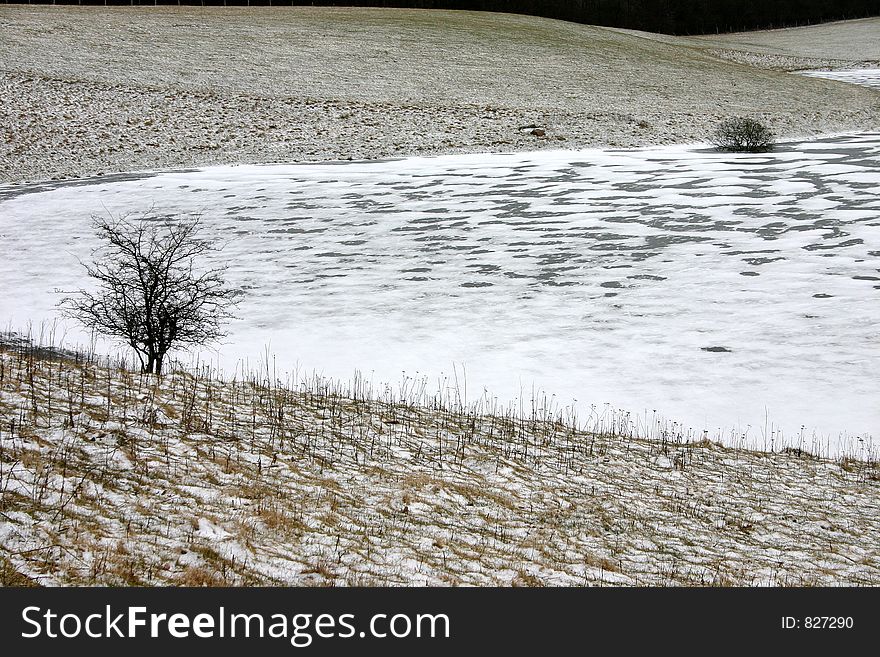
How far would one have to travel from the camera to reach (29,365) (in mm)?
9742

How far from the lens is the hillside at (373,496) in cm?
623

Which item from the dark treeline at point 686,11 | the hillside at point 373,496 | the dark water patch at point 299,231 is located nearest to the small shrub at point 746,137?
the dark water patch at point 299,231

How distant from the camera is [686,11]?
89.2m

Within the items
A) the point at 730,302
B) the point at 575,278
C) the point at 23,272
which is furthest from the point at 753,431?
the point at 23,272

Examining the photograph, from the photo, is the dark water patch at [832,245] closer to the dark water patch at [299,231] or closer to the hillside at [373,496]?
the hillside at [373,496]

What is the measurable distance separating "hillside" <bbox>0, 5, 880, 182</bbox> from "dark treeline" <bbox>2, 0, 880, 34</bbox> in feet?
94.2

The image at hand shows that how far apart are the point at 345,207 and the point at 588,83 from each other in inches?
844

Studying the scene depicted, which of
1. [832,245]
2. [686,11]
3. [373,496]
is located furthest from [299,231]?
[686,11]

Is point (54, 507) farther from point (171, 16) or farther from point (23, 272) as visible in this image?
point (171, 16)

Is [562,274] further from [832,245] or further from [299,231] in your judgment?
[299,231]

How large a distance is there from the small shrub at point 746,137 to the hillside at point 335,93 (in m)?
2.34

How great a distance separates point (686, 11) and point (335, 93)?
64.1m

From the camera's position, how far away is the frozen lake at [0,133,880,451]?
38.2 ft

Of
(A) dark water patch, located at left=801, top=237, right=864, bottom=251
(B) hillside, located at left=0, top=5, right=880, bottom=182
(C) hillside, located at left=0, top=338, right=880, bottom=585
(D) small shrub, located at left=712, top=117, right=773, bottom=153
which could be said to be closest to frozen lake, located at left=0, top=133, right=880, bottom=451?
(A) dark water patch, located at left=801, top=237, right=864, bottom=251
